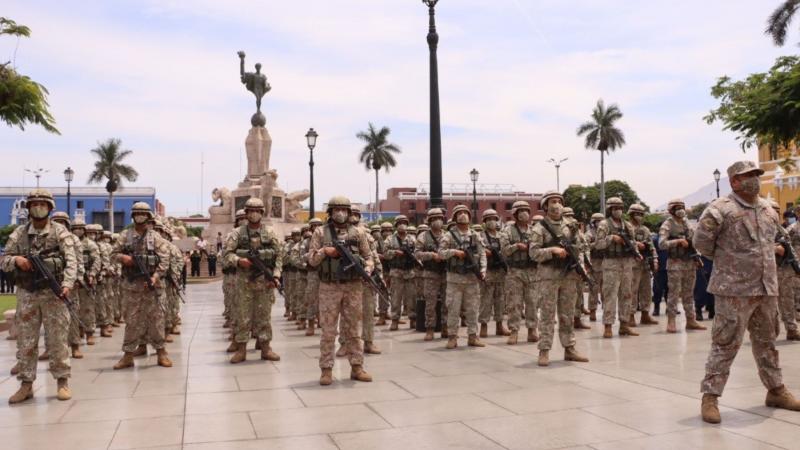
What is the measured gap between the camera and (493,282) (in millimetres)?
12047

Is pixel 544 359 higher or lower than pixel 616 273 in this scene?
lower

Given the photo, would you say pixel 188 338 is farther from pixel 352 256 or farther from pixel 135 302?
pixel 352 256

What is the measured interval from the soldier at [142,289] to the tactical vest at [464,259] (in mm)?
4151

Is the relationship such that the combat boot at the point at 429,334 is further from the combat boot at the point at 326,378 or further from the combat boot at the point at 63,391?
the combat boot at the point at 63,391

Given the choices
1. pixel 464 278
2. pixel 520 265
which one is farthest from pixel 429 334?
pixel 520 265

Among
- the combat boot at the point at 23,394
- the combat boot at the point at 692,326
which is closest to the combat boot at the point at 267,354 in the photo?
the combat boot at the point at 23,394

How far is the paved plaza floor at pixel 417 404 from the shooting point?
529cm

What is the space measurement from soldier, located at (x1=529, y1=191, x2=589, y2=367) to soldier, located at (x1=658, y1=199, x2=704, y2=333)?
317 centimetres

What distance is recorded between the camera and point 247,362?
30.8ft

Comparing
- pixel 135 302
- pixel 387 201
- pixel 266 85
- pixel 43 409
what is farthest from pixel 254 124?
pixel 387 201

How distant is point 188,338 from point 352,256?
20.2 feet

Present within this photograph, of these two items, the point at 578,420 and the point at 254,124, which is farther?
the point at 254,124

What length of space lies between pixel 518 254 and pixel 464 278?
1.48m

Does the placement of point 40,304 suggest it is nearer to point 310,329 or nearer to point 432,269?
point 310,329
